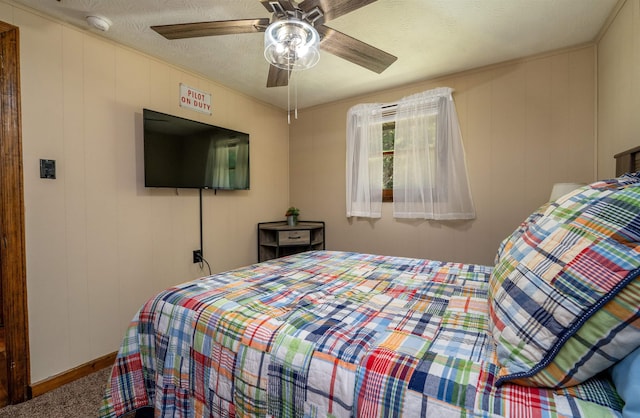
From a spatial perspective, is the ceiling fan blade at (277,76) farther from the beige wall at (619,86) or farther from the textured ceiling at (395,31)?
the beige wall at (619,86)

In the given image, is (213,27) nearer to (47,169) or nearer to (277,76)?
(277,76)

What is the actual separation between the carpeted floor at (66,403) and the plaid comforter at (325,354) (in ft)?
2.26

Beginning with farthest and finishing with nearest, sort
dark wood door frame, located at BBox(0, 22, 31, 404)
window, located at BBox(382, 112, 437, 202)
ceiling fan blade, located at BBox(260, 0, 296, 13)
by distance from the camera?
1. window, located at BBox(382, 112, 437, 202)
2. dark wood door frame, located at BBox(0, 22, 31, 404)
3. ceiling fan blade, located at BBox(260, 0, 296, 13)

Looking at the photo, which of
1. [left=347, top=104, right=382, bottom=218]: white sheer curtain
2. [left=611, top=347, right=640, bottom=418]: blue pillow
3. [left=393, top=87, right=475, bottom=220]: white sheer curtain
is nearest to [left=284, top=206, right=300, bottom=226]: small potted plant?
[left=347, top=104, right=382, bottom=218]: white sheer curtain

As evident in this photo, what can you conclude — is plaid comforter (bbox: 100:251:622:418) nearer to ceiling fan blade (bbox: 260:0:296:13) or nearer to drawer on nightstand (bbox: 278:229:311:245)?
ceiling fan blade (bbox: 260:0:296:13)

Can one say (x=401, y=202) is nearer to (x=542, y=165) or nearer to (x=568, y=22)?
(x=542, y=165)

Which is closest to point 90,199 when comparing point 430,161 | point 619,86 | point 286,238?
point 286,238

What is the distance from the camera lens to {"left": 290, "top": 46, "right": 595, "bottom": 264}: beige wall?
2.29 meters

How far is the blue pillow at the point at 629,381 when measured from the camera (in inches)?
20.8

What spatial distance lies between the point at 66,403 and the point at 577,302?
2.57m

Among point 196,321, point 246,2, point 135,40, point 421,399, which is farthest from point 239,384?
point 135,40

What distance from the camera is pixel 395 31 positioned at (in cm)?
204

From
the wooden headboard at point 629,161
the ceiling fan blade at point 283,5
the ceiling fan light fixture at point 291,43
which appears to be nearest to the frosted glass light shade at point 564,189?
the wooden headboard at point 629,161

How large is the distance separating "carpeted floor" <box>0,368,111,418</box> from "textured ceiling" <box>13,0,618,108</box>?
2.44m
